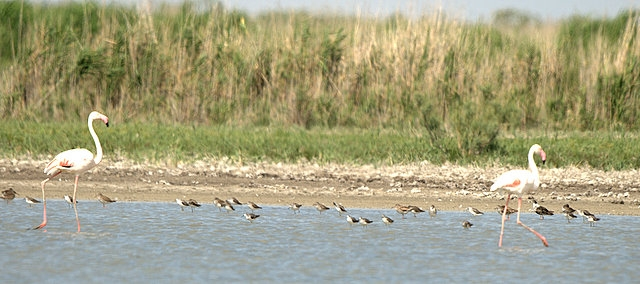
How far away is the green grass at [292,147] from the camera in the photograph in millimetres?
13008

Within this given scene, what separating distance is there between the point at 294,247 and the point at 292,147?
425 centimetres

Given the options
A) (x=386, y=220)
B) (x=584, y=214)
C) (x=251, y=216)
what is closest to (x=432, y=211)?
(x=386, y=220)

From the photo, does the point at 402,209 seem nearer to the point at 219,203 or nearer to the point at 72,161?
the point at 219,203

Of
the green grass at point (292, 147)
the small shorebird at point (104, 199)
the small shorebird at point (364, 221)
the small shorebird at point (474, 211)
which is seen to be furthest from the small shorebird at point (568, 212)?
the small shorebird at point (104, 199)

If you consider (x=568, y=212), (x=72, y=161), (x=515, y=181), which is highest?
(x=515, y=181)

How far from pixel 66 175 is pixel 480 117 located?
5.32m

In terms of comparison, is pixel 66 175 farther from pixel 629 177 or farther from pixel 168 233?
pixel 629 177

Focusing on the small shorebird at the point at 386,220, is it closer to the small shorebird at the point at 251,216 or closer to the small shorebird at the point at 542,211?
the small shorebird at the point at 251,216

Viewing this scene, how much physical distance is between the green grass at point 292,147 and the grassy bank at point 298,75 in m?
0.89

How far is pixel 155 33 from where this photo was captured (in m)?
16.3

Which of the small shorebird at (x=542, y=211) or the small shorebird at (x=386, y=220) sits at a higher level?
the small shorebird at (x=542, y=211)

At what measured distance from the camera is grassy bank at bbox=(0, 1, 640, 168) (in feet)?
51.5

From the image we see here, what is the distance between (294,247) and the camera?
9180mm

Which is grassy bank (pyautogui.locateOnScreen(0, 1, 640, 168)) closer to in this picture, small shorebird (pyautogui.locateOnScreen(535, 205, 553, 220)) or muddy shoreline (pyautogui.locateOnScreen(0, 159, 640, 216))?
muddy shoreline (pyautogui.locateOnScreen(0, 159, 640, 216))
